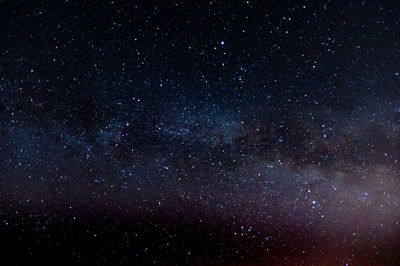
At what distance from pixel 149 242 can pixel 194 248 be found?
384 centimetres

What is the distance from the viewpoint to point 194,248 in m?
18.2

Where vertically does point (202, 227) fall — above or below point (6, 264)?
above

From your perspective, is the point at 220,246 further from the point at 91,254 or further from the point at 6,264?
the point at 6,264

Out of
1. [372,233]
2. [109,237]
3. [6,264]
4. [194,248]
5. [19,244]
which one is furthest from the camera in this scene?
[194,248]

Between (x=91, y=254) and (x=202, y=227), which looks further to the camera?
(x=202, y=227)

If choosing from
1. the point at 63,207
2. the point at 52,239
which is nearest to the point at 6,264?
the point at 52,239

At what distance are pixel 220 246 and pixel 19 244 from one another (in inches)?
502

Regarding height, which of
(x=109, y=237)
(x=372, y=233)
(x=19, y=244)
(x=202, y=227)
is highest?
(x=202, y=227)

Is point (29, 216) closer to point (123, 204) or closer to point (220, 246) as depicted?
point (123, 204)

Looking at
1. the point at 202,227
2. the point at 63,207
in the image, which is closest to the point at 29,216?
the point at 63,207

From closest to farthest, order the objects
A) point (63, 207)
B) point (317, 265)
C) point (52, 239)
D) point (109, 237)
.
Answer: point (63, 207) < point (317, 265) < point (52, 239) < point (109, 237)

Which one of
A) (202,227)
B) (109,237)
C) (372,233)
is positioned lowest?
(372,233)

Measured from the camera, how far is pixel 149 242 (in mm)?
15539

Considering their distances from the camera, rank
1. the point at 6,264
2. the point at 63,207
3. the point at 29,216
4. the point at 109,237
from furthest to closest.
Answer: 1. the point at 109,237
2. the point at 6,264
3. the point at 63,207
4. the point at 29,216
